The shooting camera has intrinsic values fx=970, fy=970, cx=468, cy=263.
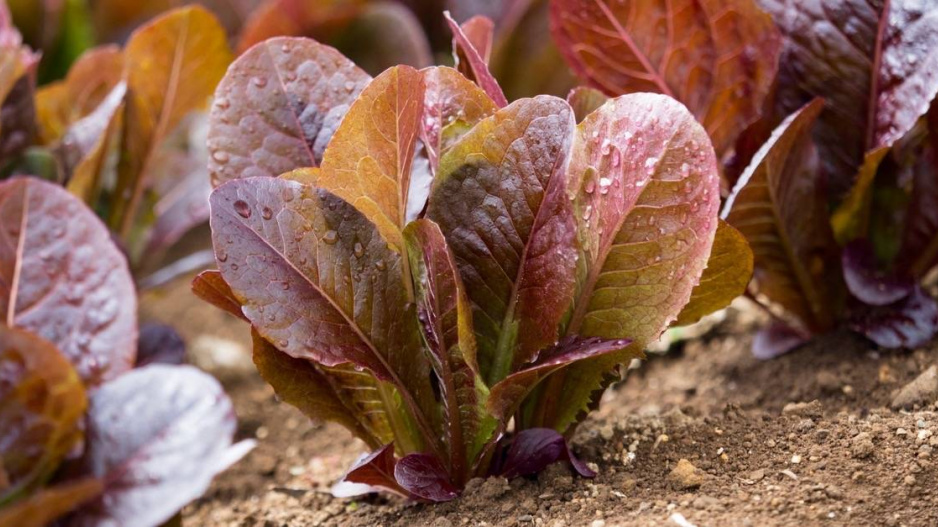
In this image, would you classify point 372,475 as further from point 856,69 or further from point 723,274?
point 856,69

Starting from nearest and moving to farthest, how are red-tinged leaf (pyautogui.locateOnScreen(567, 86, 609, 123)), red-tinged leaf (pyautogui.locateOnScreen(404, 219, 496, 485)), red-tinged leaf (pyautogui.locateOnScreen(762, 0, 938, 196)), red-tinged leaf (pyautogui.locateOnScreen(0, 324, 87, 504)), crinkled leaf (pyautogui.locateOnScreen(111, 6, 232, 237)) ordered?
red-tinged leaf (pyautogui.locateOnScreen(0, 324, 87, 504)), red-tinged leaf (pyautogui.locateOnScreen(404, 219, 496, 485)), red-tinged leaf (pyautogui.locateOnScreen(567, 86, 609, 123)), red-tinged leaf (pyautogui.locateOnScreen(762, 0, 938, 196)), crinkled leaf (pyautogui.locateOnScreen(111, 6, 232, 237))

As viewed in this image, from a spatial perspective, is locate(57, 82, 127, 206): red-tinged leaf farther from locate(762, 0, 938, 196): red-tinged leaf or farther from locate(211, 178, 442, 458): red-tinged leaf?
locate(762, 0, 938, 196): red-tinged leaf

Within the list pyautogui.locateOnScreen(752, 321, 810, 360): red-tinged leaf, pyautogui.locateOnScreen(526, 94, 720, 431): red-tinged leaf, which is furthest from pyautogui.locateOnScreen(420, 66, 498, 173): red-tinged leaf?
pyautogui.locateOnScreen(752, 321, 810, 360): red-tinged leaf

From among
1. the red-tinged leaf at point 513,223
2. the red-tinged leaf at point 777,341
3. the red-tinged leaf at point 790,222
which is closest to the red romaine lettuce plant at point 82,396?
the red-tinged leaf at point 513,223

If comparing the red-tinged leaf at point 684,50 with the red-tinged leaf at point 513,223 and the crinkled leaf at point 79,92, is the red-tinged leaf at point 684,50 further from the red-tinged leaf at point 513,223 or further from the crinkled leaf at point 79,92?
the crinkled leaf at point 79,92

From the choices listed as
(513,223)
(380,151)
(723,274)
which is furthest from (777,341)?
(380,151)
